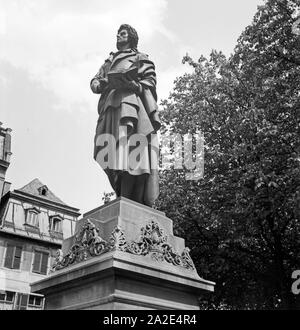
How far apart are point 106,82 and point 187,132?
1246cm

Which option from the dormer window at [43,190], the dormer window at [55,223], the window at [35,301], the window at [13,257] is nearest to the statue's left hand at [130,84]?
the window at [13,257]

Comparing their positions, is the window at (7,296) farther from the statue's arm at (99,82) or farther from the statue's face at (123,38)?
the statue's face at (123,38)

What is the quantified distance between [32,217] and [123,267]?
3262cm

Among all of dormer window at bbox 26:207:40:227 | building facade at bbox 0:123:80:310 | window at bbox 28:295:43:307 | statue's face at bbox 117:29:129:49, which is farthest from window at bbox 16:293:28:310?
statue's face at bbox 117:29:129:49

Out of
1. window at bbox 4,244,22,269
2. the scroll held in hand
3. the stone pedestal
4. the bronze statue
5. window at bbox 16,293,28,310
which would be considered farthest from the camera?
window at bbox 4,244,22,269

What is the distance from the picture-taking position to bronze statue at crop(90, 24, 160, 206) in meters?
8.34

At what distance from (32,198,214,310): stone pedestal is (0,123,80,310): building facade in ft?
90.8

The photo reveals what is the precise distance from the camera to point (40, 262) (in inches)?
1395

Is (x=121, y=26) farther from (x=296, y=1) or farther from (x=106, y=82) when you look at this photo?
(x=296, y=1)

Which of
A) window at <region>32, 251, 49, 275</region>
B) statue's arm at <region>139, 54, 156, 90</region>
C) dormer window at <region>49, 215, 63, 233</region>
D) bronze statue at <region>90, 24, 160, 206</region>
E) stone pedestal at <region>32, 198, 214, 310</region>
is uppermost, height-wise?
dormer window at <region>49, 215, 63, 233</region>

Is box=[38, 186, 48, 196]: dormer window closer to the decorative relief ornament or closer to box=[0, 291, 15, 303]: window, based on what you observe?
box=[0, 291, 15, 303]: window

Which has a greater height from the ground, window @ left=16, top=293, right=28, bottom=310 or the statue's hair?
the statue's hair

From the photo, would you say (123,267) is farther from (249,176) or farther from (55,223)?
(55,223)
